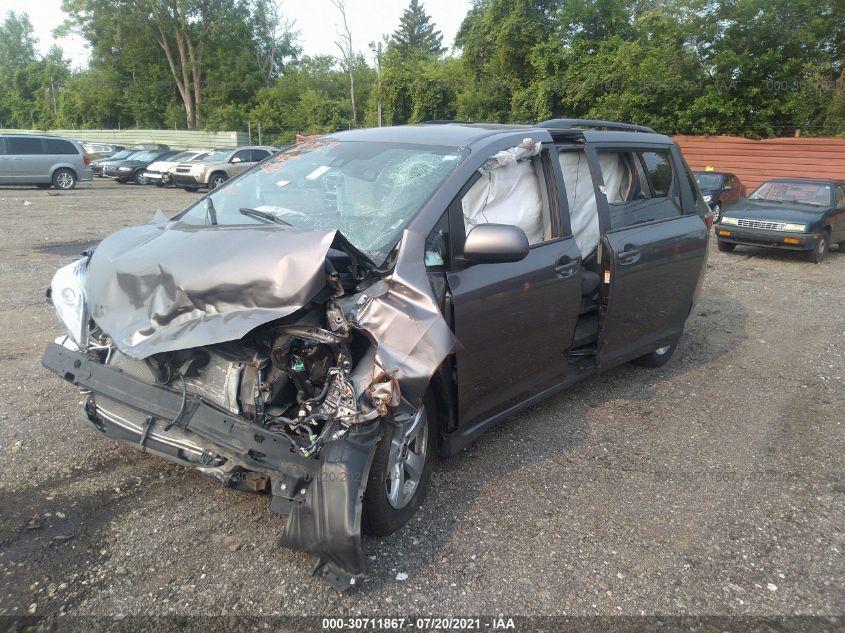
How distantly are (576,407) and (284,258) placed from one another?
294cm

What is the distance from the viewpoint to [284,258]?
281cm

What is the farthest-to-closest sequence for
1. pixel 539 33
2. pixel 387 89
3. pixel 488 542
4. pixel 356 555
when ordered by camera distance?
pixel 387 89, pixel 539 33, pixel 488 542, pixel 356 555

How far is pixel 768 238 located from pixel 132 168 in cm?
2346

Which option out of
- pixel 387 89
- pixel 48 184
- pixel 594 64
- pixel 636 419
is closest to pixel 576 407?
pixel 636 419

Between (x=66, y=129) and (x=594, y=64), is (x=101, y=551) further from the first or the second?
(x=66, y=129)

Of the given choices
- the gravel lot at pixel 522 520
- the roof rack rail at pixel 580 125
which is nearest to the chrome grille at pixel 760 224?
the gravel lot at pixel 522 520

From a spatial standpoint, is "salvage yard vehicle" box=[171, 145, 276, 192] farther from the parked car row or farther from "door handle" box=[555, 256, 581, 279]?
"door handle" box=[555, 256, 581, 279]

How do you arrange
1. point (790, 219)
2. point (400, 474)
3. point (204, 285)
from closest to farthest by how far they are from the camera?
point (204, 285), point (400, 474), point (790, 219)

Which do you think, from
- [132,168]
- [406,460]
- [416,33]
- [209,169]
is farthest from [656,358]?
[416,33]

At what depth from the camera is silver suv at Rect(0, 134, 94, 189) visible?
2016cm

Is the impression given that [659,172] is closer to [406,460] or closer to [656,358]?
[656,358]

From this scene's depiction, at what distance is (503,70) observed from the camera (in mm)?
31219

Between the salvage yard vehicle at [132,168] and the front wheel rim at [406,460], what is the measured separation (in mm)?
25470

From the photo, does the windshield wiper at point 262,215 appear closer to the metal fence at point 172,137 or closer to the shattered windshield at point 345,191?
the shattered windshield at point 345,191
